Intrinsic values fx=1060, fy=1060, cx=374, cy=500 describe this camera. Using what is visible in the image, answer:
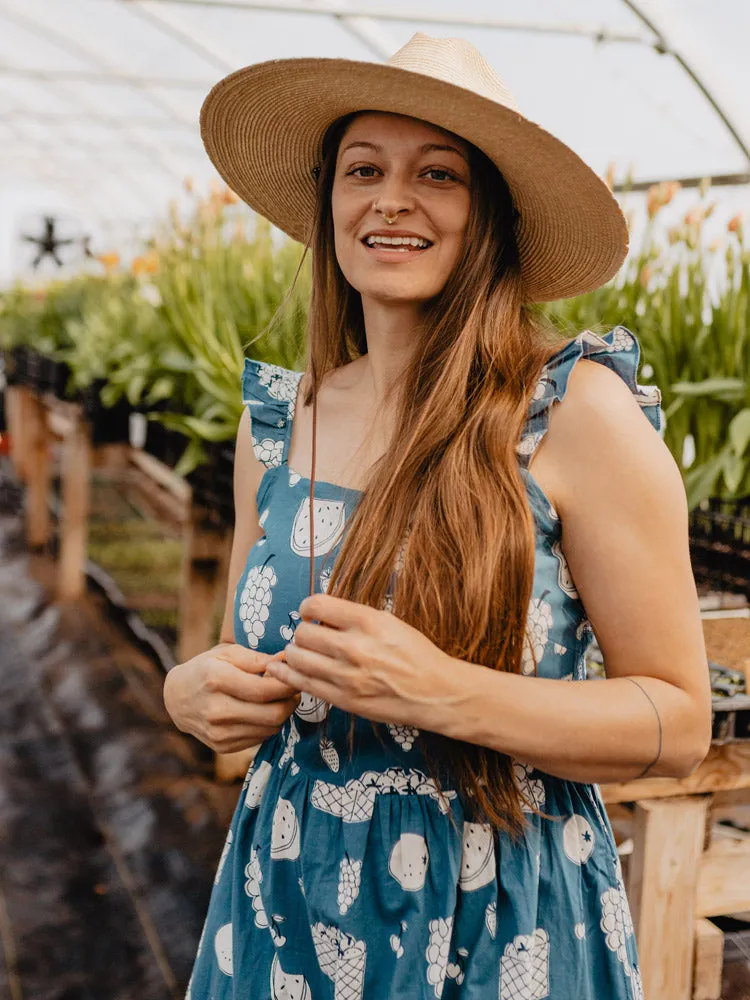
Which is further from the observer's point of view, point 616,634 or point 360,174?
point 360,174

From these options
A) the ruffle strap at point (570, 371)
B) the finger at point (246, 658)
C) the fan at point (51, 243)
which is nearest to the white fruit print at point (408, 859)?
the finger at point (246, 658)

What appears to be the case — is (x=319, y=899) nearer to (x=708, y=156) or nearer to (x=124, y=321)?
(x=124, y=321)

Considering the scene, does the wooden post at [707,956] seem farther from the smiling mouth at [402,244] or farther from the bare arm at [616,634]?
the smiling mouth at [402,244]

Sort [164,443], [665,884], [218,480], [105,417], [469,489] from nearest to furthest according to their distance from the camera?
[469,489], [665,884], [218,480], [164,443], [105,417]

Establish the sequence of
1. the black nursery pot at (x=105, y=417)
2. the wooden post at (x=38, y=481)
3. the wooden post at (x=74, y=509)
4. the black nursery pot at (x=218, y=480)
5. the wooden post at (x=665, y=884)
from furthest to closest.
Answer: the wooden post at (x=38, y=481)
the wooden post at (x=74, y=509)
the black nursery pot at (x=105, y=417)
the black nursery pot at (x=218, y=480)
the wooden post at (x=665, y=884)

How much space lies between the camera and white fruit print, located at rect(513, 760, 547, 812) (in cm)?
101

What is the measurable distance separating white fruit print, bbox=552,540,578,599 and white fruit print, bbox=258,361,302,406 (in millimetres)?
406

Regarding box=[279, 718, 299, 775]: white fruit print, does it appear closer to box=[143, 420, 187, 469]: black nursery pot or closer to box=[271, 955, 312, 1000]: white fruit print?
box=[271, 955, 312, 1000]: white fruit print

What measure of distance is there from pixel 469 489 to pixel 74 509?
374 cm

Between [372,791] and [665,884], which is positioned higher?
[372,791]

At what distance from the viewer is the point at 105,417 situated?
3852 mm

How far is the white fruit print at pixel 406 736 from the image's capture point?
1.00 metres

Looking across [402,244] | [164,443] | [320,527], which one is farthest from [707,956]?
[164,443]

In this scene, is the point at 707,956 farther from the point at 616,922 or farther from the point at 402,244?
the point at 402,244
